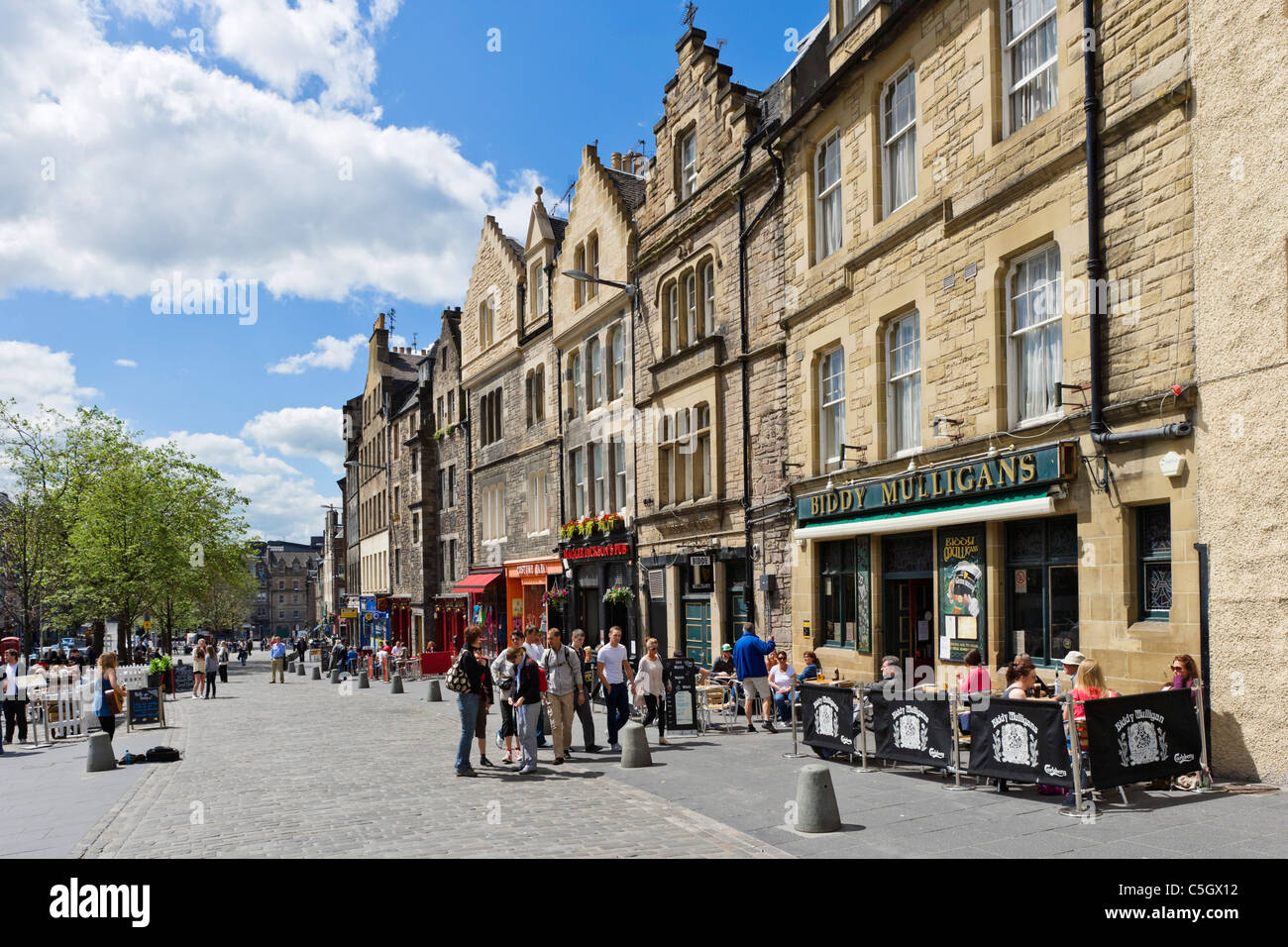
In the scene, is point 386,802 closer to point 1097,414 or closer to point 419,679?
point 1097,414

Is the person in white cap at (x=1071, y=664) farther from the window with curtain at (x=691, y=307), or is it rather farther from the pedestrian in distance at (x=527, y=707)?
the window with curtain at (x=691, y=307)

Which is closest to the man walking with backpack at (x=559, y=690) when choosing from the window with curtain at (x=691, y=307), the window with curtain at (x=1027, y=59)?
the window with curtain at (x=1027, y=59)

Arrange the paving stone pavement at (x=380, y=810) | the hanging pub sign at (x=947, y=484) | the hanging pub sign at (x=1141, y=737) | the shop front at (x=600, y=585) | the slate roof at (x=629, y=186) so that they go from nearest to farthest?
the paving stone pavement at (x=380, y=810), the hanging pub sign at (x=1141, y=737), the hanging pub sign at (x=947, y=484), the shop front at (x=600, y=585), the slate roof at (x=629, y=186)

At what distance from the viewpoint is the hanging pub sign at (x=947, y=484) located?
40.4ft

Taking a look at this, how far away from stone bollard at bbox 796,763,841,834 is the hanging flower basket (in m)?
16.7

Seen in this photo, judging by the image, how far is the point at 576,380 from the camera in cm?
3031

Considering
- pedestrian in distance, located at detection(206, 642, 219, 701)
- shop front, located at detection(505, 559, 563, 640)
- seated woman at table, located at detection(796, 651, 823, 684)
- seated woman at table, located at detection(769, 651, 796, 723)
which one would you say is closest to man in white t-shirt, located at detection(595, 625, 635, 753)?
seated woman at table, located at detection(769, 651, 796, 723)

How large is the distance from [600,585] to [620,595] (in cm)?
220

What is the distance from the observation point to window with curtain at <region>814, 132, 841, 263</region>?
59.9 feet

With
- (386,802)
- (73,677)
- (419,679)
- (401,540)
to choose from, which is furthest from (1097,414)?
(401,540)

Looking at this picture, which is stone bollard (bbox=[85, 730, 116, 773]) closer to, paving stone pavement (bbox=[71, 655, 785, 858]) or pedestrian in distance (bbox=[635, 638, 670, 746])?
paving stone pavement (bbox=[71, 655, 785, 858])

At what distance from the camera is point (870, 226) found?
1680 centimetres

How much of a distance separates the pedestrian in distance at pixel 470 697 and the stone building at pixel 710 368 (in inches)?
320

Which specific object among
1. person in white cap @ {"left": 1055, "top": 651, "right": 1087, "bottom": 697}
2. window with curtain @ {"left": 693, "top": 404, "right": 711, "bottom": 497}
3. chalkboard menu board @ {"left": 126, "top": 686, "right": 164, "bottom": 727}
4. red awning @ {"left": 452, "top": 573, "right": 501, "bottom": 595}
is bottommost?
chalkboard menu board @ {"left": 126, "top": 686, "right": 164, "bottom": 727}
